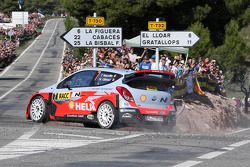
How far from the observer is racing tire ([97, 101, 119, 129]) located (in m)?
17.0

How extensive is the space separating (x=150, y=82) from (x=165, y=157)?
20.1ft

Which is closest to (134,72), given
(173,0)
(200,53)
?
(200,53)

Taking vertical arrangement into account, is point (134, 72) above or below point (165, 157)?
above

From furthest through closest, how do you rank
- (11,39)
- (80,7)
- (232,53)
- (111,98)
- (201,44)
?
(11,39) < (80,7) < (201,44) < (232,53) < (111,98)

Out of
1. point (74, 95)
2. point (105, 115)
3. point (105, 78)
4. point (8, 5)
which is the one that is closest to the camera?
point (105, 115)

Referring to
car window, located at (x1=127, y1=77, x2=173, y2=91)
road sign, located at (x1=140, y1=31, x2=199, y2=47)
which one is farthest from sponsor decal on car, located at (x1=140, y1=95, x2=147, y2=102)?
road sign, located at (x1=140, y1=31, x2=199, y2=47)

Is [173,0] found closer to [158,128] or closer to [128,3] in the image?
[128,3]

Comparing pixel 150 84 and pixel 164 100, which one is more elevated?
pixel 150 84

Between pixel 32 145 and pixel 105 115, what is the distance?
4.61 metres

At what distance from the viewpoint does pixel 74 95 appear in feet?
58.6

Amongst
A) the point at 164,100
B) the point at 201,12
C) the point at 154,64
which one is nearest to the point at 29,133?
the point at 164,100

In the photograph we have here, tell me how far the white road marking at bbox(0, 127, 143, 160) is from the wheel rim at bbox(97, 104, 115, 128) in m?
2.70

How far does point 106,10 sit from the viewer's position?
4675 cm

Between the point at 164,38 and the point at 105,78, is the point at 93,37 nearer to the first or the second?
the point at 164,38
